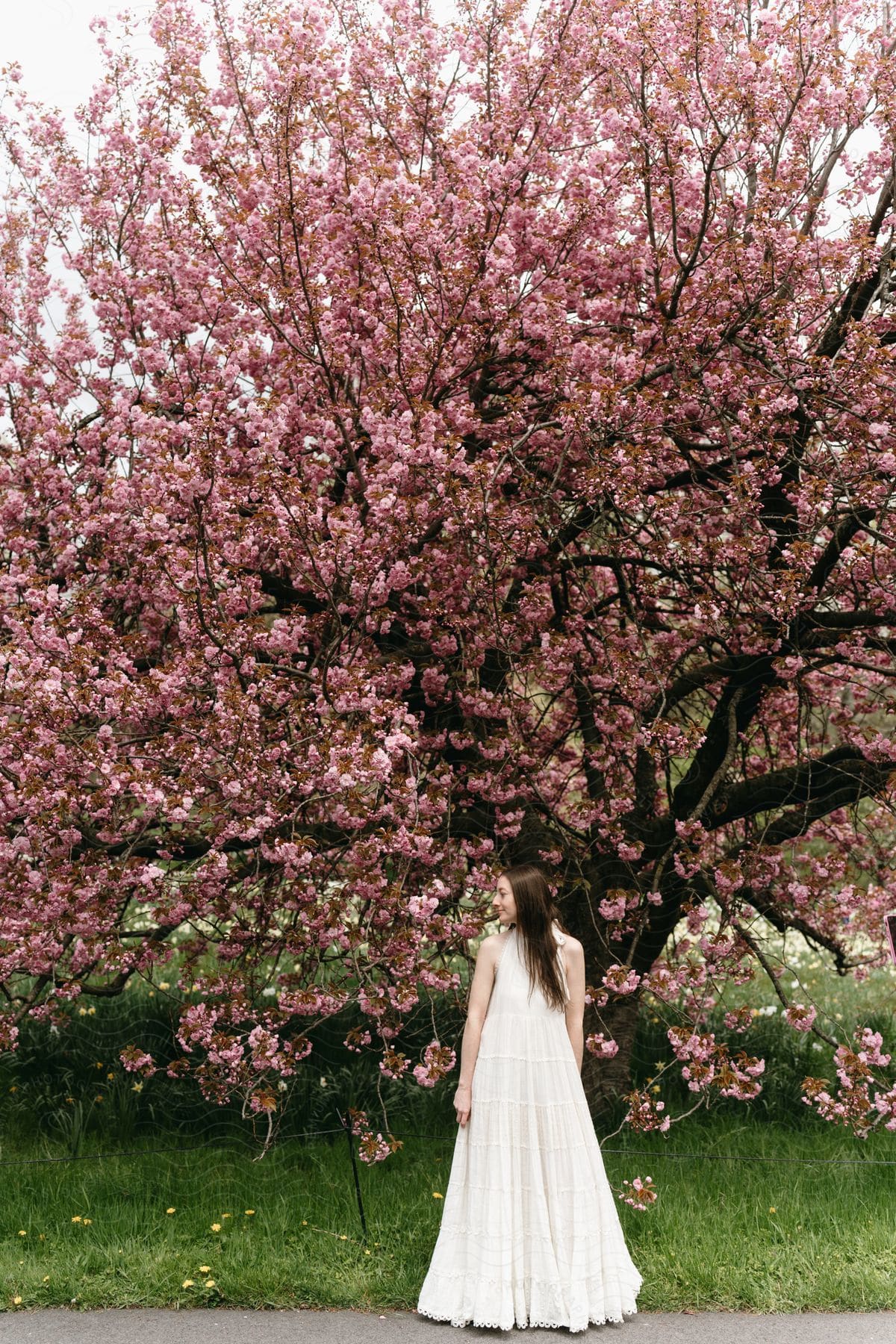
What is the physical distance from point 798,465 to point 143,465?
3201mm

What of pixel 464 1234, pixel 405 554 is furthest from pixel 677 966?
pixel 405 554

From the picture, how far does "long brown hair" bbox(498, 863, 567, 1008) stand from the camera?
4.56 metres

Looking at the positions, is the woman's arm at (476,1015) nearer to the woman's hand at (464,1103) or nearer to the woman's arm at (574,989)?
the woman's hand at (464,1103)

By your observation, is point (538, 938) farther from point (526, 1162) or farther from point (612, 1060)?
point (612, 1060)

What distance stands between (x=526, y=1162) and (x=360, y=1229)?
1.18 meters

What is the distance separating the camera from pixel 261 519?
5367 millimetres

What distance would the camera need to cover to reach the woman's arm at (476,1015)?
14.9 ft

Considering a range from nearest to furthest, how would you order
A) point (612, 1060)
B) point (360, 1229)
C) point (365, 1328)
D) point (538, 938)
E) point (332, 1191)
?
point (365, 1328), point (538, 938), point (360, 1229), point (332, 1191), point (612, 1060)

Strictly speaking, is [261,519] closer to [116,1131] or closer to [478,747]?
[478,747]

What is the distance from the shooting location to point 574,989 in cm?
464

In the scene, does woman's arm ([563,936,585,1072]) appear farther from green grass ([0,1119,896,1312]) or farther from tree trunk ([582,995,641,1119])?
tree trunk ([582,995,641,1119])

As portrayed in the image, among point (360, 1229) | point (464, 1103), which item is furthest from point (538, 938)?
point (360, 1229)

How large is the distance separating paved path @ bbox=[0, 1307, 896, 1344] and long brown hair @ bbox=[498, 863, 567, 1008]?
1.18m

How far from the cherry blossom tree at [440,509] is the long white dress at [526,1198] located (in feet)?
1.58
